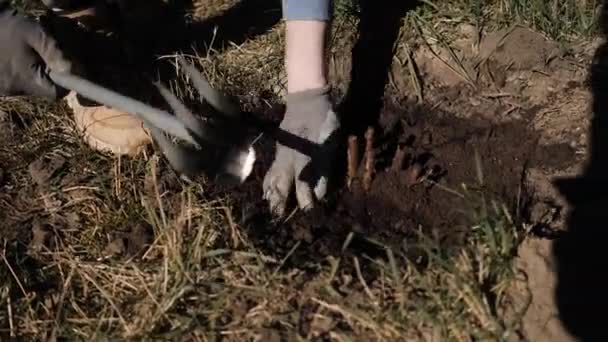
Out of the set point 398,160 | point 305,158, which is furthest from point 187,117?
point 398,160

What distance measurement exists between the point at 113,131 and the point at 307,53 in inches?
25.9

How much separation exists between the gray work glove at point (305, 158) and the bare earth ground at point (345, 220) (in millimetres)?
59

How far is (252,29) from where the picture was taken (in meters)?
3.03

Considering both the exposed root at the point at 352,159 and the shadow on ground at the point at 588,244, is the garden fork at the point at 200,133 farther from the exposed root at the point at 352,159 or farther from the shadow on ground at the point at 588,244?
the shadow on ground at the point at 588,244

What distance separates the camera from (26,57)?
84.4 inches

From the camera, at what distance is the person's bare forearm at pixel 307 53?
222 centimetres

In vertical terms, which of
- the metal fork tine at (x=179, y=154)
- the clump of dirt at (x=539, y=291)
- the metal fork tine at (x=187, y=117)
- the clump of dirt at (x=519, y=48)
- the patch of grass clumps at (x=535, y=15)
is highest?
the patch of grass clumps at (x=535, y=15)

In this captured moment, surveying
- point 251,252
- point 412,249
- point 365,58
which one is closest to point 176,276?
point 251,252

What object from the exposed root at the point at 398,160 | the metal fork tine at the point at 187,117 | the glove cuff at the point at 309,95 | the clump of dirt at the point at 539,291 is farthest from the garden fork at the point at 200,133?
the clump of dirt at the point at 539,291

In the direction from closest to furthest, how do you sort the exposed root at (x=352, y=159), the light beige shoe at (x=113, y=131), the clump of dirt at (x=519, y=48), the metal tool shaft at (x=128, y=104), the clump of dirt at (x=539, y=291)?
the clump of dirt at (x=539, y=291) < the metal tool shaft at (x=128, y=104) < the exposed root at (x=352, y=159) < the light beige shoe at (x=113, y=131) < the clump of dirt at (x=519, y=48)

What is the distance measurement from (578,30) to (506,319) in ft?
3.94

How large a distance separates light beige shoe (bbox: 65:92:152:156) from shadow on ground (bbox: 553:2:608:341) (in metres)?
1.21

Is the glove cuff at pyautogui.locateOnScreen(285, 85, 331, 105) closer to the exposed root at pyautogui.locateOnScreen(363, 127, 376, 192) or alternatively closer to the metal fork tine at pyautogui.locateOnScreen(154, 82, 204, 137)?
the exposed root at pyautogui.locateOnScreen(363, 127, 376, 192)

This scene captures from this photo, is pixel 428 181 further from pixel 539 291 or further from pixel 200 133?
pixel 200 133
